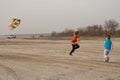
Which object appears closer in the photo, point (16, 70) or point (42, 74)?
point (42, 74)

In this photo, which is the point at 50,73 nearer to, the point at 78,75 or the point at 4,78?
the point at 78,75

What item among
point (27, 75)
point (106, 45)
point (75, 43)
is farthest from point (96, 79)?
point (75, 43)

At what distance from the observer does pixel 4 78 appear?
9617 millimetres

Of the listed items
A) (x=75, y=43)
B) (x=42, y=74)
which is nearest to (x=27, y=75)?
(x=42, y=74)

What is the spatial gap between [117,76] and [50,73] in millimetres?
2675

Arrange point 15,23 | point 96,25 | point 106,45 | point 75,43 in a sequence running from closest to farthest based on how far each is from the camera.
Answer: point 106,45 < point 75,43 < point 15,23 < point 96,25

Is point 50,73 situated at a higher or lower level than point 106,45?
lower

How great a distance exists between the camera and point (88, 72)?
10.6 metres

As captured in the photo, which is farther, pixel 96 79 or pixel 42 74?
pixel 42 74

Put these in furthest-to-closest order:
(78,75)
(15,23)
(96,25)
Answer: (96,25) < (15,23) < (78,75)

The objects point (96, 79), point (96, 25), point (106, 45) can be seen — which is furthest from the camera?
point (96, 25)

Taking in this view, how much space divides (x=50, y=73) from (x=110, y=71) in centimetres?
258

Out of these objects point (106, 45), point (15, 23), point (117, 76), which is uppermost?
point (15, 23)

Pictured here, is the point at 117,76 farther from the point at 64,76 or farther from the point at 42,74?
the point at 42,74
